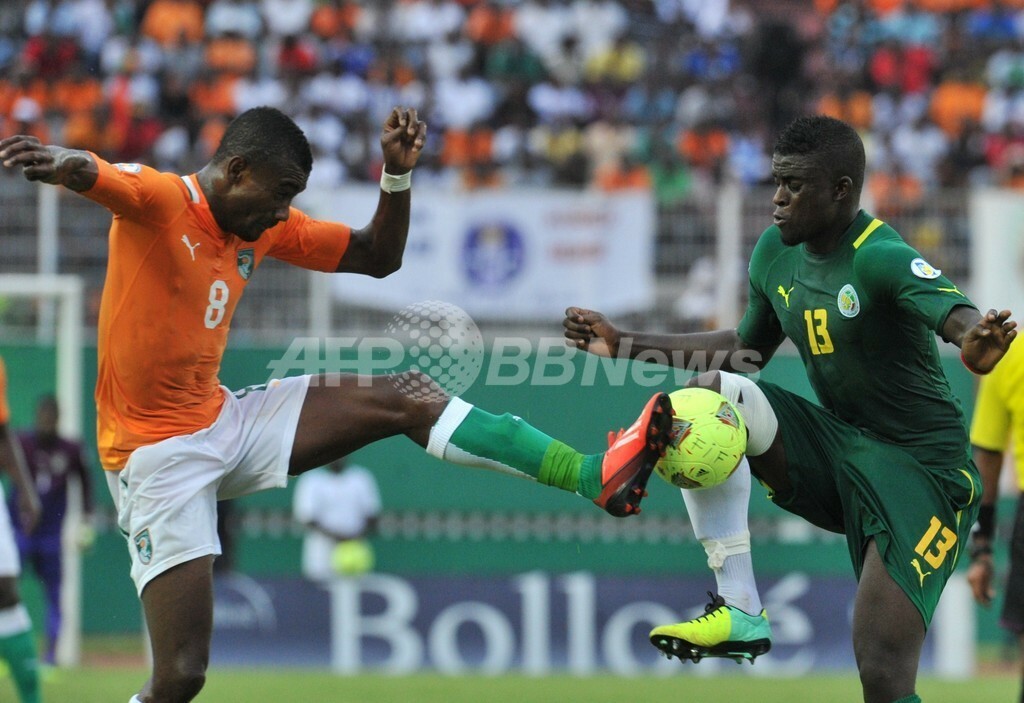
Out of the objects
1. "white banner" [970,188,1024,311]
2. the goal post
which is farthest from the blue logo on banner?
"white banner" [970,188,1024,311]

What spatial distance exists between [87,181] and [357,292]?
31.0 feet

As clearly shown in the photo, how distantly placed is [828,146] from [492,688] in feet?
24.4

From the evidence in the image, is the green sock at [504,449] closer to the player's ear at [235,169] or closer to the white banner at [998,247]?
the player's ear at [235,169]

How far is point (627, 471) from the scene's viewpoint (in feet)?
19.9

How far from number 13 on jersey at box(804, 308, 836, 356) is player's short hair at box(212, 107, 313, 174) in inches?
84.7

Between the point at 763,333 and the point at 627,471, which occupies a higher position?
the point at 763,333

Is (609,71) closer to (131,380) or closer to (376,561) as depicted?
(376,561)

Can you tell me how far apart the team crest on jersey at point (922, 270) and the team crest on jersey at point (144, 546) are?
3.22m

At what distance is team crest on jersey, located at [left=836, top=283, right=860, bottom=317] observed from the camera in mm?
6199

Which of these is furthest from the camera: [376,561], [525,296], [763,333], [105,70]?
[105,70]

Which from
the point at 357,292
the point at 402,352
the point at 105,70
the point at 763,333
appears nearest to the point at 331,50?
the point at 105,70

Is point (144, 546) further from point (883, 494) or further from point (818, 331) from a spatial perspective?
point (883, 494)

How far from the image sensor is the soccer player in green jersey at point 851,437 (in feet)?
19.9
